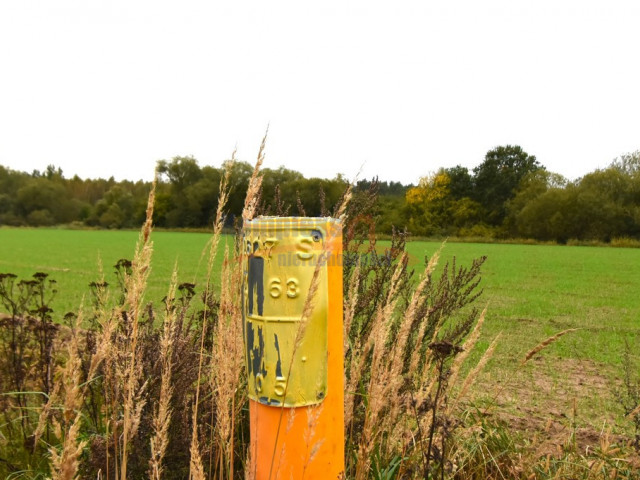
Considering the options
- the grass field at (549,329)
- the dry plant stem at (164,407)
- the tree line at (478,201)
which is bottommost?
the grass field at (549,329)

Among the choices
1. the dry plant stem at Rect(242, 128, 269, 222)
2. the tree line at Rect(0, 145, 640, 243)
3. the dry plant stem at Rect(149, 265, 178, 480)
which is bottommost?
the dry plant stem at Rect(149, 265, 178, 480)

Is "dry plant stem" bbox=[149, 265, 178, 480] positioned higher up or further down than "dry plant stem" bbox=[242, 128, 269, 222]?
A: further down

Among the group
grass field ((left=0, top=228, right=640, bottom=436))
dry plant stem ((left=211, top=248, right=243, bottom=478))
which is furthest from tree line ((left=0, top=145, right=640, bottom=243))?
dry plant stem ((left=211, top=248, right=243, bottom=478))

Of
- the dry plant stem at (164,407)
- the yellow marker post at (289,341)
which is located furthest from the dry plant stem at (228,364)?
the dry plant stem at (164,407)

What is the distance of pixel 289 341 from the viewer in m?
1.65

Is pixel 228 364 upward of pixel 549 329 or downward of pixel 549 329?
upward

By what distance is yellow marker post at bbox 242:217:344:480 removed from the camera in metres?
1.64

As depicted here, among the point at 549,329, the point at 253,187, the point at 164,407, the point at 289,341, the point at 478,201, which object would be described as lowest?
the point at 549,329

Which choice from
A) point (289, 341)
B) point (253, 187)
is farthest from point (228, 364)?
point (253, 187)

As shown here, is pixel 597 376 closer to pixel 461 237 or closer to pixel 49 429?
pixel 49 429

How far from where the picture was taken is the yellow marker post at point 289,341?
1637 mm

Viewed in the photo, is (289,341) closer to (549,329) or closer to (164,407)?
(164,407)

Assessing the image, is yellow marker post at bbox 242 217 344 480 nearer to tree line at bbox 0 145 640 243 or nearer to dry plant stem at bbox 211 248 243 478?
dry plant stem at bbox 211 248 243 478

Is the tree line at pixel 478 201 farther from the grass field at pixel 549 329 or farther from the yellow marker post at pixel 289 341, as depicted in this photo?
the yellow marker post at pixel 289 341
